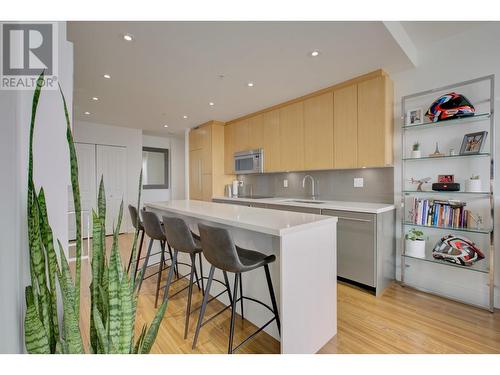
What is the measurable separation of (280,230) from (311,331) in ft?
2.56

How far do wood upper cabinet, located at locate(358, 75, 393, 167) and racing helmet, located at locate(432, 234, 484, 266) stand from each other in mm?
941

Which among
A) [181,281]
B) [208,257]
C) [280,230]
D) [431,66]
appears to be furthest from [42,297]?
[431,66]

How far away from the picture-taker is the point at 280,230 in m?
1.31

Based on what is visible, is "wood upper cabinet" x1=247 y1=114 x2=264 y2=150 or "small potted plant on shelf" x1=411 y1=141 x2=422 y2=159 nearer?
"small potted plant on shelf" x1=411 y1=141 x2=422 y2=159

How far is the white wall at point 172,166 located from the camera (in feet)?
21.3

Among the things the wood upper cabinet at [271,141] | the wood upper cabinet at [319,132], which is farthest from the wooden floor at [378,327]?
the wood upper cabinet at [271,141]

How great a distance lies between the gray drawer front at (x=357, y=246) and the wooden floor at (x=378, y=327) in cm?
22

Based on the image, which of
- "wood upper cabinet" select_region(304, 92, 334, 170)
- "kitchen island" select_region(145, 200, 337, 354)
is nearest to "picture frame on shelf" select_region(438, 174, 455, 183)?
"wood upper cabinet" select_region(304, 92, 334, 170)

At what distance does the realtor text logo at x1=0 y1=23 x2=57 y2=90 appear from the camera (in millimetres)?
944

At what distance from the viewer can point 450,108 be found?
7.41 ft

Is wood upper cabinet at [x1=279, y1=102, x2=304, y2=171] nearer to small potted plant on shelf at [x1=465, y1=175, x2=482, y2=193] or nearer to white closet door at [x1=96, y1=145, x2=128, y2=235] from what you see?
small potted plant on shelf at [x1=465, y1=175, x2=482, y2=193]

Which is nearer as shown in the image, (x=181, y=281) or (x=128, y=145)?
(x=181, y=281)

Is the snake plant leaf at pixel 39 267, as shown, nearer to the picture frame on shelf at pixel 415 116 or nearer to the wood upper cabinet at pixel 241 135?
the picture frame on shelf at pixel 415 116
